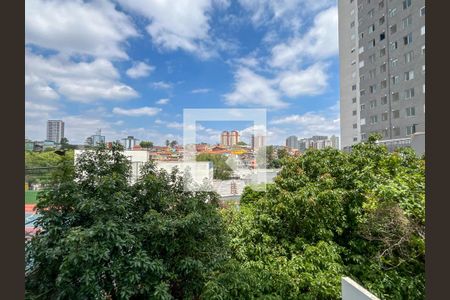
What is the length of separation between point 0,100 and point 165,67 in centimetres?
453

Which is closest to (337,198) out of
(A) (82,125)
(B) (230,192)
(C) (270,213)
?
(C) (270,213)

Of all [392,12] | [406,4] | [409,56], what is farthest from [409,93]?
[392,12]

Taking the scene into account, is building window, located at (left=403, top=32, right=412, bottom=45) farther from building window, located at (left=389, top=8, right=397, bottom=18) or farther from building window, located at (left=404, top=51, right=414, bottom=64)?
building window, located at (left=389, top=8, right=397, bottom=18)

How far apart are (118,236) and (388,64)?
16.5 m

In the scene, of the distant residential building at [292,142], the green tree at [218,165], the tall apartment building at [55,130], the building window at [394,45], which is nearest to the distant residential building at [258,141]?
the green tree at [218,165]

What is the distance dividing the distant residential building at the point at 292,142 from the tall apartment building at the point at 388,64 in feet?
28.8

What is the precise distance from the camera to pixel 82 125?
14.9 ft

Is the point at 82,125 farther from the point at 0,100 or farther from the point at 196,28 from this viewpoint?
the point at 196,28

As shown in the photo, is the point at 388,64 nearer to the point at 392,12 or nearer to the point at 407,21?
the point at 407,21

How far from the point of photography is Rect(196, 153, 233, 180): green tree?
4.32m

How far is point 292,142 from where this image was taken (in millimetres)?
5961

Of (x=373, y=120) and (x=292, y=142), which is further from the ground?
→ (x=373, y=120)

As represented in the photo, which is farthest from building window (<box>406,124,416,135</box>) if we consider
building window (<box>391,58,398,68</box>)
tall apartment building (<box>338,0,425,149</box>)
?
building window (<box>391,58,398,68</box>)

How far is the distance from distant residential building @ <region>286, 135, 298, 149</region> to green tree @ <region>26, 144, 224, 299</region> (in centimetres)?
334
